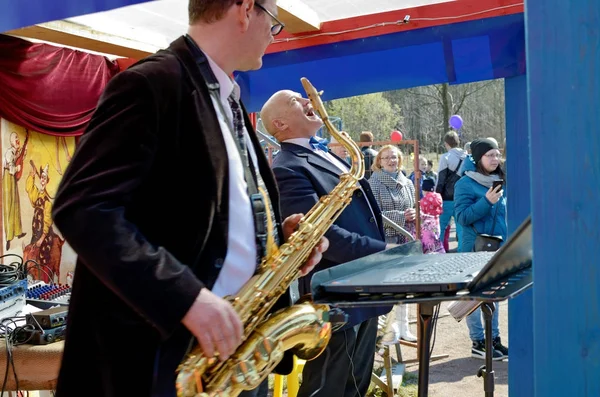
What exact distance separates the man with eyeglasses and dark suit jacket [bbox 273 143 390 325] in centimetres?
145

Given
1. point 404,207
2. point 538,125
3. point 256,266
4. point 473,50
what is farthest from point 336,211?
point 404,207

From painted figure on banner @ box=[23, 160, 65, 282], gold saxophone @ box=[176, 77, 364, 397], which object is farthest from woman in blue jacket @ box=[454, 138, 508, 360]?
painted figure on banner @ box=[23, 160, 65, 282]

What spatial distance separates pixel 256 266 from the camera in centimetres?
174

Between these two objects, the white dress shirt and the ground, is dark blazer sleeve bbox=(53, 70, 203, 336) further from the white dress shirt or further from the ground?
the ground

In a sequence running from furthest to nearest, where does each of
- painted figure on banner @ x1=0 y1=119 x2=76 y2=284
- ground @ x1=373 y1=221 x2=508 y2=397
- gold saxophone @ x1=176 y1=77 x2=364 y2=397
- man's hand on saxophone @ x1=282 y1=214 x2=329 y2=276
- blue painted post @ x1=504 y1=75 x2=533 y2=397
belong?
1. painted figure on banner @ x1=0 y1=119 x2=76 y2=284
2. ground @ x1=373 y1=221 x2=508 y2=397
3. blue painted post @ x1=504 y1=75 x2=533 y2=397
4. man's hand on saxophone @ x1=282 y1=214 x2=329 y2=276
5. gold saxophone @ x1=176 y1=77 x2=364 y2=397

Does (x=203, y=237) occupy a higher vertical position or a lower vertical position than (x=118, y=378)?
higher

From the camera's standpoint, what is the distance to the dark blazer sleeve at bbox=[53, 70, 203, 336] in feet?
4.33

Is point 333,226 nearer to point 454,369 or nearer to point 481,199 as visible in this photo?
point 481,199

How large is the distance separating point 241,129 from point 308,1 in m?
2.77

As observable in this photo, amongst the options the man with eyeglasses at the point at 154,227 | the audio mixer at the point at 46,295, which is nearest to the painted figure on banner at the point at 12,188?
the audio mixer at the point at 46,295

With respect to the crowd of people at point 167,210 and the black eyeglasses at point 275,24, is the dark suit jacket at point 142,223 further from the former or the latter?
the black eyeglasses at point 275,24

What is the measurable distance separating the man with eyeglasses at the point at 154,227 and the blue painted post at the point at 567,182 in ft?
2.32

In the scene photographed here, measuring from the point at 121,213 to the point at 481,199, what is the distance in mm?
4246

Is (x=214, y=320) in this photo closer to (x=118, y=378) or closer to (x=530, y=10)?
(x=118, y=378)
